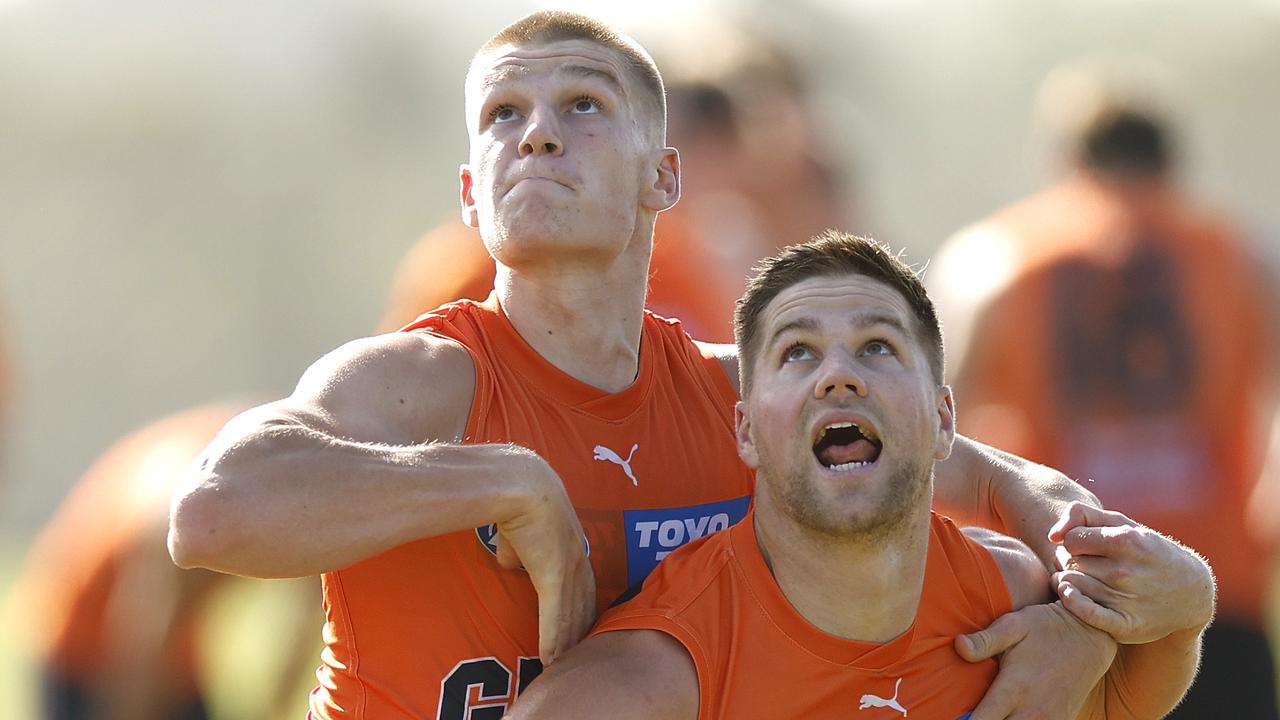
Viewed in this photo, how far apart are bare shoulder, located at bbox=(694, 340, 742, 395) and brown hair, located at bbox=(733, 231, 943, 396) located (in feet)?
1.49

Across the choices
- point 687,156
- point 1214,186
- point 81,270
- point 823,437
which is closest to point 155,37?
point 81,270

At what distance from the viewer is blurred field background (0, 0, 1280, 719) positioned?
19.9m

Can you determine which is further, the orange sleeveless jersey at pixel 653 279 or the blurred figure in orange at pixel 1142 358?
the blurred figure in orange at pixel 1142 358

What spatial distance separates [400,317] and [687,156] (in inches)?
74.1

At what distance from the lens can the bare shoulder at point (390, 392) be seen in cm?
313

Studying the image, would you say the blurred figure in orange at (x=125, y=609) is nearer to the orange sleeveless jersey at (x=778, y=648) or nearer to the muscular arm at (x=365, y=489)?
the muscular arm at (x=365, y=489)

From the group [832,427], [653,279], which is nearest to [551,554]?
[832,427]

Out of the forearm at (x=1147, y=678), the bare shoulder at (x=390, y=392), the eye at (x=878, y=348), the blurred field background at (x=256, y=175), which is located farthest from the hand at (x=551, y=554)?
the blurred field background at (x=256, y=175)

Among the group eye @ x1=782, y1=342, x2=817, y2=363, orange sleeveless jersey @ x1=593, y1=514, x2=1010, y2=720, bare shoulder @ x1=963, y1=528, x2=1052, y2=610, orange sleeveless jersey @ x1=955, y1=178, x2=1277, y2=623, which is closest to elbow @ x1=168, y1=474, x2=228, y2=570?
orange sleeveless jersey @ x1=593, y1=514, x2=1010, y2=720

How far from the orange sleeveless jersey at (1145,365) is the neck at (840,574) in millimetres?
2843

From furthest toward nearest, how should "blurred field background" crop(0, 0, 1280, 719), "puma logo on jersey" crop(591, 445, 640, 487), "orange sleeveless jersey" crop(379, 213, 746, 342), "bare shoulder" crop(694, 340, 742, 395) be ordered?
1. "blurred field background" crop(0, 0, 1280, 719)
2. "orange sleeveless jersey" crop(379, 213, 746, 342)
3. "bare shoulder" crop(694, 340, 742, 395)
4. "puma logo on jersey" crop(591, 445, 640, 487)

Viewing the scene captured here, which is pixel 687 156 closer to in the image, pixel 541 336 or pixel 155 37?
pixel 541 336

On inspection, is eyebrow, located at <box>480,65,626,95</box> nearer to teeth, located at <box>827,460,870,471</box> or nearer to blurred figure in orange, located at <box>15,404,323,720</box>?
teeth, located at <box>827,460,870,471</box>

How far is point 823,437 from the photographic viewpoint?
3.21 m
